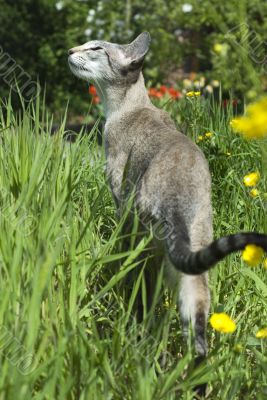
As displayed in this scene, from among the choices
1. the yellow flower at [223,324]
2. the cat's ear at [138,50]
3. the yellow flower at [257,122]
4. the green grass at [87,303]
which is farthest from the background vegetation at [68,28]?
the yellow flower at [257,122]

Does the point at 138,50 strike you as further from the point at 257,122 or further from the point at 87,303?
the point at 257,122

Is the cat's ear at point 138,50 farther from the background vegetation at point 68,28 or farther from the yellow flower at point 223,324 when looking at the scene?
the background vegetation at point 68,28

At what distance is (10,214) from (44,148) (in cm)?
70

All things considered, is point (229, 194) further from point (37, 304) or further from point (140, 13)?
point (140, 13)

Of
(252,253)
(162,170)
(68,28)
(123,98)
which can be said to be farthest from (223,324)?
(68,28)

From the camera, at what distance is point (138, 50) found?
10.7ft

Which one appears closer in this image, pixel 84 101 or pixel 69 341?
pixel 69 341

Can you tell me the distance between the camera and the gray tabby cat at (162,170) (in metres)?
2.10

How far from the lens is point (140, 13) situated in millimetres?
8367

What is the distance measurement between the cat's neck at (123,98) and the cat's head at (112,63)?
33mm

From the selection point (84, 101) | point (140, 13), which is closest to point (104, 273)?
point (84, 101)

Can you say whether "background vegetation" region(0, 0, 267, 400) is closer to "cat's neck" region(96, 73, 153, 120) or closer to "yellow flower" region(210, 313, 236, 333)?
"yellow flower" region(210, 313, 236, 333)

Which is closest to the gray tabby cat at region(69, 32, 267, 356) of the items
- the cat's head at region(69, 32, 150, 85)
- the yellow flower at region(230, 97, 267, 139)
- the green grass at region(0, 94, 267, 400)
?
the cat's head at region(69, 32, 150, 85)

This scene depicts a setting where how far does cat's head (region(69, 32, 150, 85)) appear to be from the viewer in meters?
3.25
